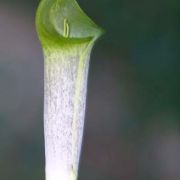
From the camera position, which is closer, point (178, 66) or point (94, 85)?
point (178, 66)

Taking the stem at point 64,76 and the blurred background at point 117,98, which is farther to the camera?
the blurred background at point 117,98

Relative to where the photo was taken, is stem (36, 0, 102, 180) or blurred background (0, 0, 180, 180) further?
blurred background (0, 0, 180, 180)

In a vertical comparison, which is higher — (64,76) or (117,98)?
(64,76)

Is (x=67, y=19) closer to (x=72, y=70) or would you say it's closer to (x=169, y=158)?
(x=72, y=70)

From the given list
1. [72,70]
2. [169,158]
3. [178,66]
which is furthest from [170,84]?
[72,70]

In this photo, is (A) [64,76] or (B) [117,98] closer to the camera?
(A) [64,76]
